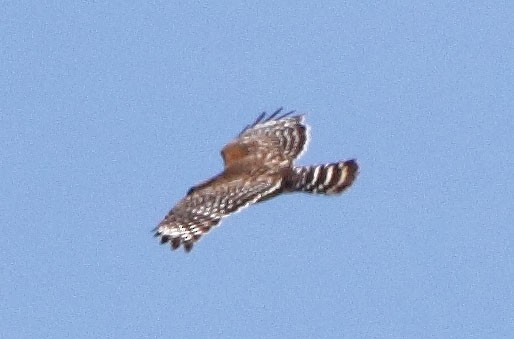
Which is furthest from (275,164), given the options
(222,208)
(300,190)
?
(222,208)

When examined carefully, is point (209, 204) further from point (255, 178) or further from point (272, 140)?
point (272, 140)

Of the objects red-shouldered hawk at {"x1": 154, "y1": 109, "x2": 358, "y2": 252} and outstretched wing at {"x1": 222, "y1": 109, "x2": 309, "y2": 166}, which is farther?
outstretched wing at {"x1": 222, "y1": 109, "x2": 309, "y2": 166}

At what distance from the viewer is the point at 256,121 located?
90.4 feet

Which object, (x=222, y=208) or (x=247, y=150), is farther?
(x=247, y=150)

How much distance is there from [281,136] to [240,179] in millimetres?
2141

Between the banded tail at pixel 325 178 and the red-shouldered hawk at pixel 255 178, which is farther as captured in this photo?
the banded tail at pixel 325 178

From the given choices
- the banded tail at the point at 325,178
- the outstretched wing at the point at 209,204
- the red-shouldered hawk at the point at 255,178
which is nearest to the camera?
the outstretched wing at the point at 209,204

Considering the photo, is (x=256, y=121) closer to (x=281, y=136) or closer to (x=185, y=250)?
(x=281, y=136)

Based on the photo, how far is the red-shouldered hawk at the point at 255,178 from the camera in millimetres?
23219

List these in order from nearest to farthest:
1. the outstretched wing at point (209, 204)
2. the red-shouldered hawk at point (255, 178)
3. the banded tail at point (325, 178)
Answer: the outstretched wing at point (209, 204)
the red-shouldered hawk at point (255, 178)
the banded tail at point (325, 178)

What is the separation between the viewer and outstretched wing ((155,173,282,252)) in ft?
75.0

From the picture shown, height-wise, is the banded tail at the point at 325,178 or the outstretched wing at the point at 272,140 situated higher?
the outstretched wing at the point at 272,140

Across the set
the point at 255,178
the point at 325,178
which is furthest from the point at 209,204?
the point at 325,178

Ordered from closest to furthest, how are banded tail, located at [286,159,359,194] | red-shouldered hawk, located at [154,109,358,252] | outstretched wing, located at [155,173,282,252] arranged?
1. outstretched wing, located at [155,173,282,252]
2. red-shouldered hawk, located at [154,109,358,252]
3. banded tail, located at [286,159,359,194]
